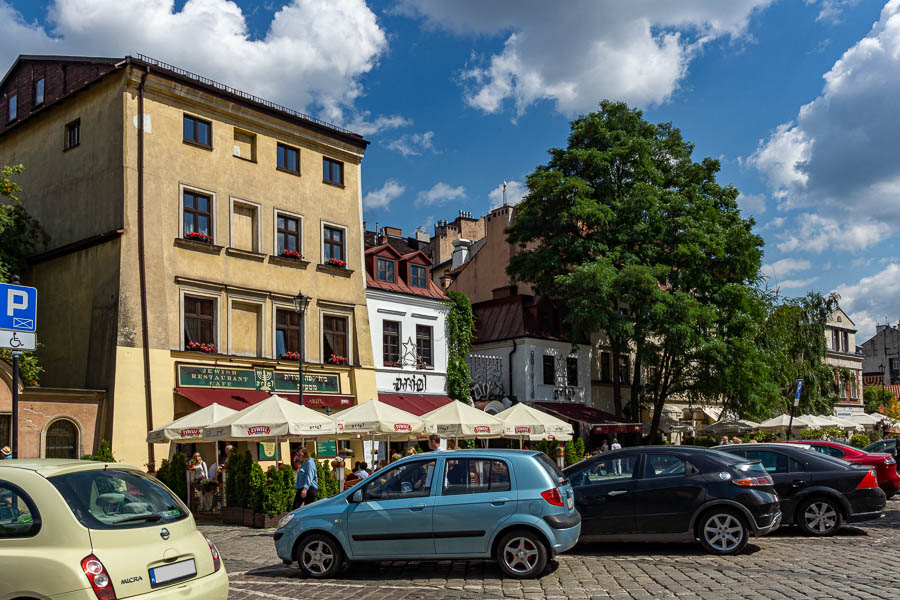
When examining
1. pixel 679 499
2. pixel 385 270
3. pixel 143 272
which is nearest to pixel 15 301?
pixel 679 499

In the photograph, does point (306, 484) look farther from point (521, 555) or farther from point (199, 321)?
point (199, 321)

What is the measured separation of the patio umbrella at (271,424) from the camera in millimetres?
18984

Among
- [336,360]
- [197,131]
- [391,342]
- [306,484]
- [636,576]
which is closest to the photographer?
[636,576]

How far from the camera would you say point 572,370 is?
39.7 meters

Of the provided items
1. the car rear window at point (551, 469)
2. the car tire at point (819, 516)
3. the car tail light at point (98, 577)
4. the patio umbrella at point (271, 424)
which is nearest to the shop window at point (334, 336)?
the patio umbrella at point (271, 424)

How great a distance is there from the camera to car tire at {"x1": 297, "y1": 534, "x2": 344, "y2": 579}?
36.4 feet

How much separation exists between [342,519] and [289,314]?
→ 18.0 metres

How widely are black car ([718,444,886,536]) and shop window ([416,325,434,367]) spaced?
742 inches

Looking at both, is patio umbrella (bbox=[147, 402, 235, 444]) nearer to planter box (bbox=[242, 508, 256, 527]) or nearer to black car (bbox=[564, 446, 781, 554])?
planter box (bbox=[242, 508, 256, 527])

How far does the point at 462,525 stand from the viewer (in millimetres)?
10711

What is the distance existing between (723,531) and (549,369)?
84.4 feet

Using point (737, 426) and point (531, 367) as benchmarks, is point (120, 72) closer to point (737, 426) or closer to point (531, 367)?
point (531, 367)

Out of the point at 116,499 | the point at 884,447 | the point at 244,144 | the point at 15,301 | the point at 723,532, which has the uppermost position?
the point at 244,144

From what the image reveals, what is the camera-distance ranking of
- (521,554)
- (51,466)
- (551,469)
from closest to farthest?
(51,466)
(521,554)
(551,469)
